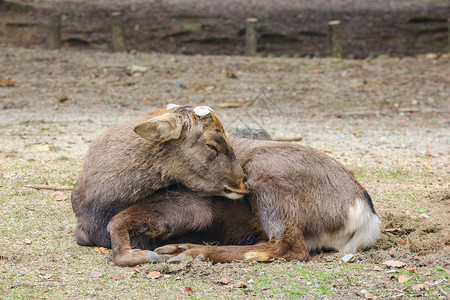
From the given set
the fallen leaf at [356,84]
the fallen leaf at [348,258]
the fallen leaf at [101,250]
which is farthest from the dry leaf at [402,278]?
the fallen leaf at [356,84]

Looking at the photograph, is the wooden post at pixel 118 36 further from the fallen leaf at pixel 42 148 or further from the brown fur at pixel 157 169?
the brown fur at pixel 157 169

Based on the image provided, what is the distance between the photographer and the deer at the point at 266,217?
14.6ft

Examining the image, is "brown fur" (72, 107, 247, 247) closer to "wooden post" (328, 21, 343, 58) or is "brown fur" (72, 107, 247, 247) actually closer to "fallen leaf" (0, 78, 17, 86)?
"fallen leaf" (0, 78, 17, 86)

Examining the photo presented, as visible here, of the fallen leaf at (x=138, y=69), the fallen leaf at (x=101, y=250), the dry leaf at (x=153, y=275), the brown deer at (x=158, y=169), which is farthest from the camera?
the fallen leaf at (x=138, y=69)

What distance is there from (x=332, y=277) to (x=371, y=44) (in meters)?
17.5

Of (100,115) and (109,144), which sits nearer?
(109,144)

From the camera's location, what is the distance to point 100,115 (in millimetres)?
11219

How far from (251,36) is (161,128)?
12.8 metres

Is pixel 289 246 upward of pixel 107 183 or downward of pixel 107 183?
downward

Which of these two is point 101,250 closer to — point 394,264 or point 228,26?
point 394,264

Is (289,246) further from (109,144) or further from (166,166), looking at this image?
(109,144)

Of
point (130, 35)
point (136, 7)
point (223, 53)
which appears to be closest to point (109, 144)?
point (223, 53)

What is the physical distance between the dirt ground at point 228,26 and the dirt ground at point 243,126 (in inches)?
134

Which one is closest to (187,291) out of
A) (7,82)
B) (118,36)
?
(7,82)
